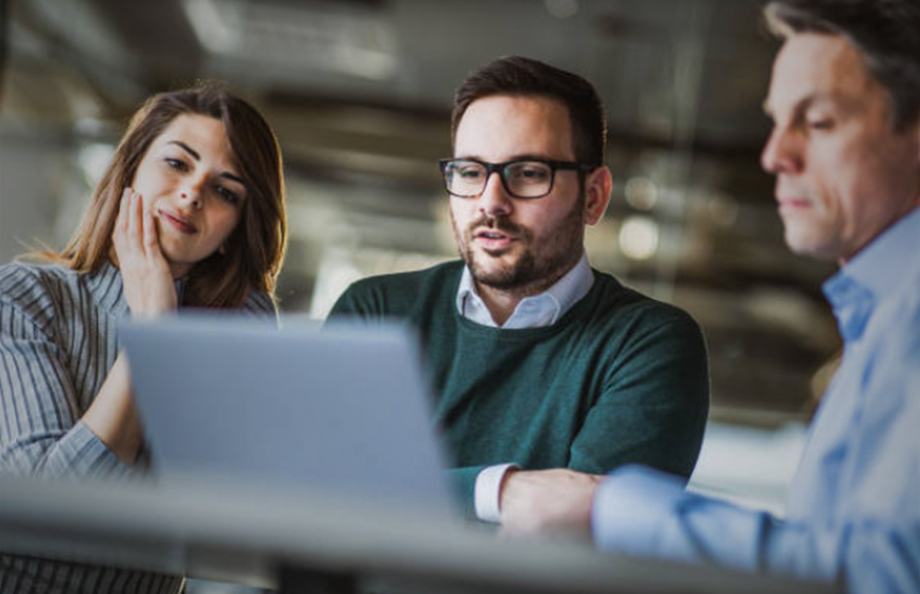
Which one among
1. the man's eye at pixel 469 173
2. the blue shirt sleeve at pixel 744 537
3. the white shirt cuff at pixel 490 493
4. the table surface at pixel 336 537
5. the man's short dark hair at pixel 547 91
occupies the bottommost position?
the white shirt cuff at pixel 490 493

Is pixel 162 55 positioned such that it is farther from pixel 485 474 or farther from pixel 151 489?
pixel 151 489

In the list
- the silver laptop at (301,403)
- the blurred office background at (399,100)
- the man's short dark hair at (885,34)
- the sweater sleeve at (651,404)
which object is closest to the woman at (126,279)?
the silver laptop at (301,403)

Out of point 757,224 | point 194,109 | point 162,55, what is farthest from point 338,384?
point 757,224

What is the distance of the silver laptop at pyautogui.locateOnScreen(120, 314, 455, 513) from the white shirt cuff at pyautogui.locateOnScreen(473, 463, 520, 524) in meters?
0.37

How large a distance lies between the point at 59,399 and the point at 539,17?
4.53m

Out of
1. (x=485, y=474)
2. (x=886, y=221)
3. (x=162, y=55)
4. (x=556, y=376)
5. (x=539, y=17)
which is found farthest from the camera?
(x=162, y=55)

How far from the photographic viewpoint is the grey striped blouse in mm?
1296

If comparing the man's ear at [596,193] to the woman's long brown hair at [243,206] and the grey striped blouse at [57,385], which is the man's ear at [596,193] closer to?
the woman's long brown hair at [243,206]

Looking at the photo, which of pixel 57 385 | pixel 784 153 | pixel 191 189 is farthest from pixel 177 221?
pixel 784 153

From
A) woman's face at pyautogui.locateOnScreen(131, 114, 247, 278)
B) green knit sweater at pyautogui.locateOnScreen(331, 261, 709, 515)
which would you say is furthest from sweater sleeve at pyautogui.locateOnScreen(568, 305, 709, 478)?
woman's face at pyautogui.locateOnScreen(131, 114, 247, 278)

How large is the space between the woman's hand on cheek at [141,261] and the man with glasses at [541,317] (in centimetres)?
35

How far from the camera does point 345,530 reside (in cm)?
70

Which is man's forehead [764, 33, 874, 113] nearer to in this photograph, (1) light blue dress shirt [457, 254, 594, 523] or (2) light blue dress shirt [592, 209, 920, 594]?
(2) light blue dress shirt [592, 209, 920, 594]

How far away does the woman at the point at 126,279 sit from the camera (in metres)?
1.32
